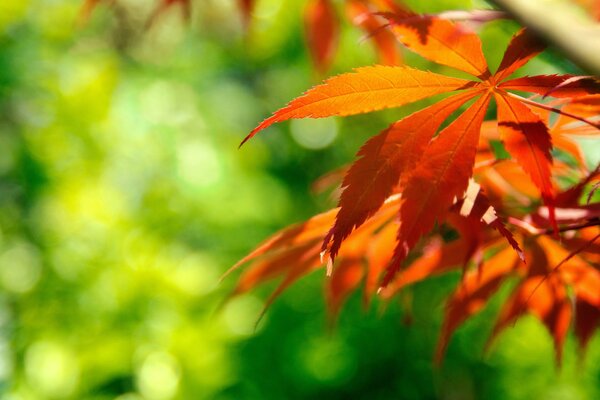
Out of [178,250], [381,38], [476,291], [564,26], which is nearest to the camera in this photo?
[564,26]

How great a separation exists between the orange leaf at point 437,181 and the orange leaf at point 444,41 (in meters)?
0.03

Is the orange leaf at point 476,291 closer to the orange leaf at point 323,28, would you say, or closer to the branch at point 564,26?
the branch at point 564,26

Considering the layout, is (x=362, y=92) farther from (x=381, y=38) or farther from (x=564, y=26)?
(x=381, y=38)

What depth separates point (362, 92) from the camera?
0.39 metres

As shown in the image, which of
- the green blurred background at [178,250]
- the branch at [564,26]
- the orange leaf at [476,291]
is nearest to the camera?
the branch at [564,26]

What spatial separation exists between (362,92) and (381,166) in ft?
0.15

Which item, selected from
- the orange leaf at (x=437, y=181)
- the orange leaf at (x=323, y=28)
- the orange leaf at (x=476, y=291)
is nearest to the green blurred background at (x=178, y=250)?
the orange leaf at (x=323, y=28)

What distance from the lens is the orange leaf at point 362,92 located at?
0.38 metres

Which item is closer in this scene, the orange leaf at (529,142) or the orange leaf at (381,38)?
the orange leaf at (529,142)

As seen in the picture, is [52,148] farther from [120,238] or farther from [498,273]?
[498,273]

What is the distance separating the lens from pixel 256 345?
5.82 ft

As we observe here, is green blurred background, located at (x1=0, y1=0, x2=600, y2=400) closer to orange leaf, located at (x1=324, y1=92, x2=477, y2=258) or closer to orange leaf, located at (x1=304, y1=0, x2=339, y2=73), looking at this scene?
orange leaf, located at (x1=304, y1=0, x2=339, y2=73)

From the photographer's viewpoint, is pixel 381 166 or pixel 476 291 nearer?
pixel 381 166

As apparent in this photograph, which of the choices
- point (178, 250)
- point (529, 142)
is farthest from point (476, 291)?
point (178, 250)
